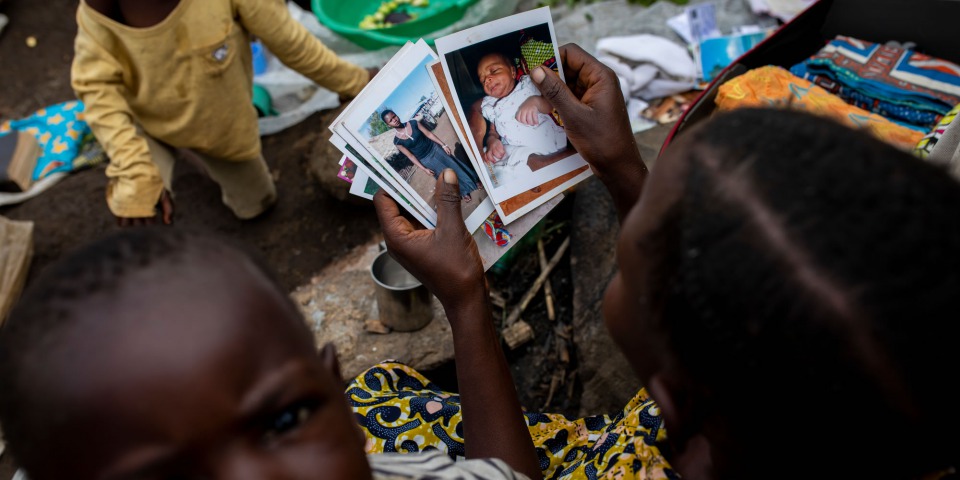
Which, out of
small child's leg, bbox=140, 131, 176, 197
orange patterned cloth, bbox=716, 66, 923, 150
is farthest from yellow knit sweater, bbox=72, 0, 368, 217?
orange patterned cloth, bbox=716, 66, 923, 150

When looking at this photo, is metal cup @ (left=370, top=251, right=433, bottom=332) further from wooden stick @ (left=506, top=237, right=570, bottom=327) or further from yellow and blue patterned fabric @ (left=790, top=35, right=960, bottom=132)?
yellow and blue patterned fabric @ (left=790, top=35, right=960, bottom=132)

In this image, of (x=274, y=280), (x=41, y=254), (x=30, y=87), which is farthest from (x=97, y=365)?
(x=30, y=87)

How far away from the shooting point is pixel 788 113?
29.5 inches

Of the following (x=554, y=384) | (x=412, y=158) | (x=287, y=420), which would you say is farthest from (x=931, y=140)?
(x=287, y=420)

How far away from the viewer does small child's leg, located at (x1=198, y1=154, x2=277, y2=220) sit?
2.96 m

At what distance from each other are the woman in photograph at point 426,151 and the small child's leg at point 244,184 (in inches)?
65.2

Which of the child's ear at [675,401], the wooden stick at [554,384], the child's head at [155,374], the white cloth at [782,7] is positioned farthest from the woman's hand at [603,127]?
the white cloth at [782,7]

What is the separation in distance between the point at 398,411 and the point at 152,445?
81 centimetres

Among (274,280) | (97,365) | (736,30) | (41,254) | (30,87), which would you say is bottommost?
(736,30)

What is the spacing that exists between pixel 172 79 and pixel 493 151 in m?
1.54

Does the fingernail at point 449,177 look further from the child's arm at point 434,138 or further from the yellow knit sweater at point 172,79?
the yellow knit sweater at point 172,79

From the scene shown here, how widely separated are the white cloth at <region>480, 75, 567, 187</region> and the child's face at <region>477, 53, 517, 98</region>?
16 mm

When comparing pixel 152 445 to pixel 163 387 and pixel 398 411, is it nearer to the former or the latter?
pixel 163 387

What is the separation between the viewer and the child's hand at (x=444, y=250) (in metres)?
1.44
